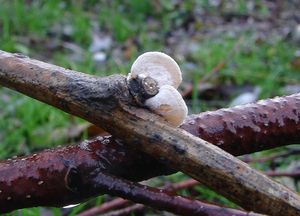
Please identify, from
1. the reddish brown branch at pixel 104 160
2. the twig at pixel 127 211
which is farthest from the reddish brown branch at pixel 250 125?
the twig at pixel 127 211

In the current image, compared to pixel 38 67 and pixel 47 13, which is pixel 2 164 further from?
pixel 47 13

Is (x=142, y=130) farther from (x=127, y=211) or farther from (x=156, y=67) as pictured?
(x=127, y=211)

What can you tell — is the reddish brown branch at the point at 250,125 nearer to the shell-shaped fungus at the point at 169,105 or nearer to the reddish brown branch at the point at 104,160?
the reddish brown branch at the point at 104,160

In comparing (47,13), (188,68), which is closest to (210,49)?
(188,68)

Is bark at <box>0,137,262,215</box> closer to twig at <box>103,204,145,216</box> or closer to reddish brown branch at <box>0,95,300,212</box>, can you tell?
reddish brown branch at <box>0,95,300,212</box>

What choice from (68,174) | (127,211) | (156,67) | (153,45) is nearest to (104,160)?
(68,174)

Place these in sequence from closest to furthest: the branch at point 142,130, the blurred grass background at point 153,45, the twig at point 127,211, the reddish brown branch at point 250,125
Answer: the branch at point 142,130
the reddish brown branch at point 250,125
the twig at point 127,211
the blurred grass background at point 153,45
